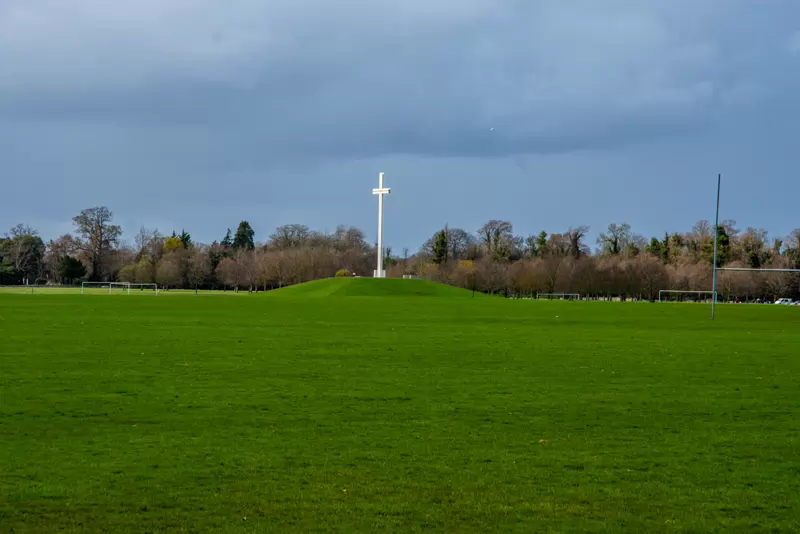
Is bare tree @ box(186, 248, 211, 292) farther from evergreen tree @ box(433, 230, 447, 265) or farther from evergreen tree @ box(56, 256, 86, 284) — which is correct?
evergreen tree @ box(433, 230, 447, 265)

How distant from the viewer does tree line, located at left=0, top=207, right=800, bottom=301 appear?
4601 inches

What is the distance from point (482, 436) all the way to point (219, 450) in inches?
130

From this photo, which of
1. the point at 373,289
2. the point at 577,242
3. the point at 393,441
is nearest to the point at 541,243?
the point at 577,242

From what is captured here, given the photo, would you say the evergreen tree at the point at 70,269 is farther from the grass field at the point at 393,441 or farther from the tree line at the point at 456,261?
the grass field at the point at 393,441

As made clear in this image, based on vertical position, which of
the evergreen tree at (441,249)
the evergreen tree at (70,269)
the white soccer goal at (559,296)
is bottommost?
the white soccer goal at (559,296)

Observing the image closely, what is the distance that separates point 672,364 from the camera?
20422mm

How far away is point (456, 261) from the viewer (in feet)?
479

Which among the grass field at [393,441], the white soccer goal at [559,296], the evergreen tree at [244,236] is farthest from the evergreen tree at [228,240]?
the grass field at [393,441]

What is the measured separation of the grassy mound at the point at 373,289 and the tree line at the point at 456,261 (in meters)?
28.5

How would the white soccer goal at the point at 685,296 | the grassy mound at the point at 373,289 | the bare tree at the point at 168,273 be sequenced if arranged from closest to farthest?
the grassy mound at the point at 373,289, the white soccer goal at the point at 685,296, the bare tree at the point at 168,273

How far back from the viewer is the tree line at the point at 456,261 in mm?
116875

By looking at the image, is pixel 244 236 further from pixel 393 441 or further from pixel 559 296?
pixel 393 441

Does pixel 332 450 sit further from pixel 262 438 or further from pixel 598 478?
pixel 598 478

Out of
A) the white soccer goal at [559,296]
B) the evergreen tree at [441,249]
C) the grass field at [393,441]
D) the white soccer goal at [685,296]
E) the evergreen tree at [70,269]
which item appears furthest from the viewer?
the evergreen tree at [441,249]
